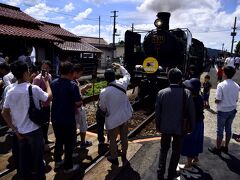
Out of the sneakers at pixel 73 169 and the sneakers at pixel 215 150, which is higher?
the sneakers at pixel 215 150

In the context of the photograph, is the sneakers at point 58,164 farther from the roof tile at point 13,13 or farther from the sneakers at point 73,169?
the roof tile at point 13,13

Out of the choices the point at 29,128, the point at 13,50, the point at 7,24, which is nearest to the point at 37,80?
the point at 29,128

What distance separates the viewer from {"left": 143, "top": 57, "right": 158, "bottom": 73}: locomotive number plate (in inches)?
405

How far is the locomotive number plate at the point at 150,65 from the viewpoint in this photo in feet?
33.8

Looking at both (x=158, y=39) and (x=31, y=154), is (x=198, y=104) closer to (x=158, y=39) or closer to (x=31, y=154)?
(x=31, y=154)

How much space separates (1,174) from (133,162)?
7.46 ft

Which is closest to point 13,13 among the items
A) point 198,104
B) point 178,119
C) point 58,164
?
point 58,164

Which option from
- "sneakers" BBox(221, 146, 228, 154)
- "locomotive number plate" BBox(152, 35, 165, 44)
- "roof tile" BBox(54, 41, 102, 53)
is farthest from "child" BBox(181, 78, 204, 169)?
"roof tile" BBox(54, 41, 102, 53)

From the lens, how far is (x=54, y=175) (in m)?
4.55

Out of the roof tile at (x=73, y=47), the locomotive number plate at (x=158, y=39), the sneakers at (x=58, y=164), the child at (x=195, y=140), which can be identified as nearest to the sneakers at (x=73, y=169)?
the sneakers at (x=58, y=164)

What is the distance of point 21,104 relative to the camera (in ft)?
11.4

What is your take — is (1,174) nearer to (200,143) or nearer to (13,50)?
(200,143)

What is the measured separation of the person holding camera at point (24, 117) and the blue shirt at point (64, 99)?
0.56 meters

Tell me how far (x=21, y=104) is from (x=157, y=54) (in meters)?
8.52
